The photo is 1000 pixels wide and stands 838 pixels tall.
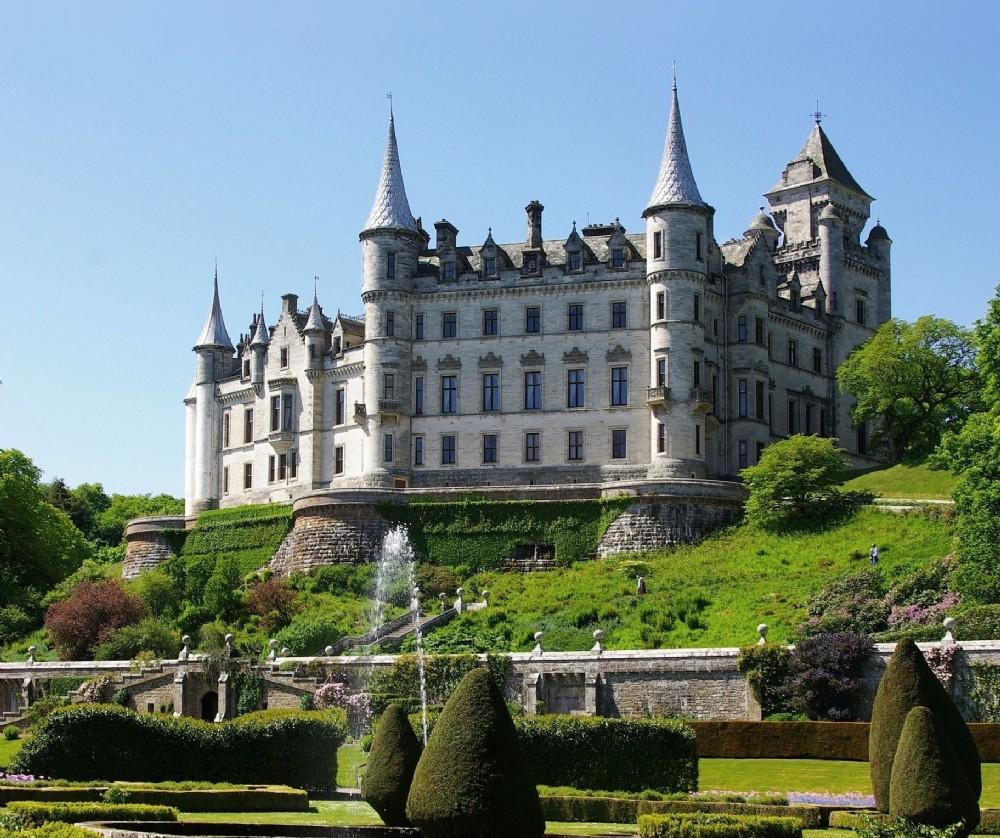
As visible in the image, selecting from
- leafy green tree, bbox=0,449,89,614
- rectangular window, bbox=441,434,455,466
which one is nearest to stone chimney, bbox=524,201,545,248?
rectangular window, bbox=441,434,455,466

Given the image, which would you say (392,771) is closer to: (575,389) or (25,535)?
(575,389)

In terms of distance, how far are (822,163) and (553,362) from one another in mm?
21971

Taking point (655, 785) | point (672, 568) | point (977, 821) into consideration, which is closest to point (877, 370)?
point (672, 568)

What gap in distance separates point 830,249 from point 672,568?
26.5 meters

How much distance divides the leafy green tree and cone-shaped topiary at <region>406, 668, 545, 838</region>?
185 feet

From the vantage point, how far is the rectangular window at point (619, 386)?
247 ft

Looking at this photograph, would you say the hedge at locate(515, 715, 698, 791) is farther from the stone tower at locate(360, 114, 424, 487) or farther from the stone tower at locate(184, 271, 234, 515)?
the stone tower at locate(184, 271, 234, 515)

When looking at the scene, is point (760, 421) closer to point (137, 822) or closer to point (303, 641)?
point (303, 641)

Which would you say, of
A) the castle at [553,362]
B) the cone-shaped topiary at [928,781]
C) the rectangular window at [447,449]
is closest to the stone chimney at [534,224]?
the castle at [553,362]

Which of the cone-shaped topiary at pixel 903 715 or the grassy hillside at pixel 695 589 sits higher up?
the grassy hillside at pixel 695 589

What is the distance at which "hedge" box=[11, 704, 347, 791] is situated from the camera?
36875 millimetres

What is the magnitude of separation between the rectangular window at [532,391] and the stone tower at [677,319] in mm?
5190

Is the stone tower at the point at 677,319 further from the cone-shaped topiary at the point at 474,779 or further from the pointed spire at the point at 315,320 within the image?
the cone-shaped topiary at the point at 474,779

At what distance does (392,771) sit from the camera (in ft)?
93.1
